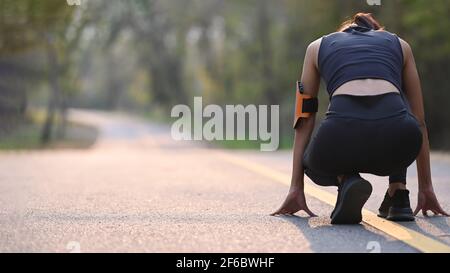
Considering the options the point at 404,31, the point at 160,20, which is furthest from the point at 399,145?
the point at 160,20

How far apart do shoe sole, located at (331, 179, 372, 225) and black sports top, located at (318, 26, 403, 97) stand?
2.14 ft

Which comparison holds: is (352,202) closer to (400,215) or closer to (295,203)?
(400,215)

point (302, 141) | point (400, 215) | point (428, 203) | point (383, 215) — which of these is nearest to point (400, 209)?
point (400, 215)

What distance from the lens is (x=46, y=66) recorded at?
3975 cm

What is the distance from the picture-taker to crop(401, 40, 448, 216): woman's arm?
5281mm

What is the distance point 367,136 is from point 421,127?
63 cm

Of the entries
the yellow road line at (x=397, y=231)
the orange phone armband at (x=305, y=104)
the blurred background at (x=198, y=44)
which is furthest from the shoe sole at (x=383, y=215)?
the blurred background at (x=198, y=44)

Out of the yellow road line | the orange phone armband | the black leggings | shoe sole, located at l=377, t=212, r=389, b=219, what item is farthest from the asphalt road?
the orange phone armband

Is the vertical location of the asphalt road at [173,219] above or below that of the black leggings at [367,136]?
below

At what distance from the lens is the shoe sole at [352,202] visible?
4727 mm

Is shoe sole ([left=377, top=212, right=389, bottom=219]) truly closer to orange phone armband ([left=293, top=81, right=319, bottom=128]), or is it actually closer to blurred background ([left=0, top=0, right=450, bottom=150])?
orange phone armband ([left=293, top=81, right=319, bottom=128])

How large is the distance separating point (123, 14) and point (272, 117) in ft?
28.8

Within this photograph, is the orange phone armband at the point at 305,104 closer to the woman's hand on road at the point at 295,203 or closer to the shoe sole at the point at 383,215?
the woman's hand on road at the point at 295,203

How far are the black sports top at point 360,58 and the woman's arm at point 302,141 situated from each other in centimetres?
10
